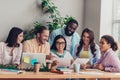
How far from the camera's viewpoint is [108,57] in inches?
133

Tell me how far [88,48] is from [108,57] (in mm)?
530

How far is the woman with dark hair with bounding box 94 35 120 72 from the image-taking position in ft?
10.8

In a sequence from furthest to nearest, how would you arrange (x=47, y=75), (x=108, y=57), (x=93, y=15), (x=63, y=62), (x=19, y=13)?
(x=93, y=15), (x=19, y=13), (x=108, y=57), (x=63, y=62), (x=47, y=75)

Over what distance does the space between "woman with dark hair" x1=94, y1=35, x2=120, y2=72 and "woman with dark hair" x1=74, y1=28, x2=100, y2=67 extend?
1.21 feet

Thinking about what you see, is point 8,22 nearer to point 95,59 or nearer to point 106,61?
point 95,59

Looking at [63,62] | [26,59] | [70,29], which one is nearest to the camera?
[26,59]

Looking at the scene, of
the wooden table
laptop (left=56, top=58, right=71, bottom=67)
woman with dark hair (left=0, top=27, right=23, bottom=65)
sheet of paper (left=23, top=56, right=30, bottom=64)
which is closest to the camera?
the wooden table

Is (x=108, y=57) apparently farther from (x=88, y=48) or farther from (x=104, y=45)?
(x=88, y=48)

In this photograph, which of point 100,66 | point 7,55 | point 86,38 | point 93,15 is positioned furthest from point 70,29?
point 93,15

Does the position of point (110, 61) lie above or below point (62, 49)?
below

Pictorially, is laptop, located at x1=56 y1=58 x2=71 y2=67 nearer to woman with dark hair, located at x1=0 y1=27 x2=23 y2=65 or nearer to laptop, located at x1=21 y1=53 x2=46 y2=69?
laptop, located at x1=21 y1=53 x2=46 y2=69

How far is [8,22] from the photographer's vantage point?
484 cm

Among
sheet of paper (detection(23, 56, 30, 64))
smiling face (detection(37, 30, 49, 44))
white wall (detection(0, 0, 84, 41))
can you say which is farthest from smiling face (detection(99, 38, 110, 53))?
white wall (detection(0, 0, 84, 41))

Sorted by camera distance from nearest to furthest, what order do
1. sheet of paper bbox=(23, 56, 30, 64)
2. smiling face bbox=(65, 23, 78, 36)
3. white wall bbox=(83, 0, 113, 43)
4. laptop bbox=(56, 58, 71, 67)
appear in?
1. sheet of paper bbox=(23, 56, 30, 64)
2. laptop bbox=(56, 58, 71, 67)
3. smiling face bbox=(65, 23, 78, 36)
4. white wall bbox=(83, 0, 113, 43)
